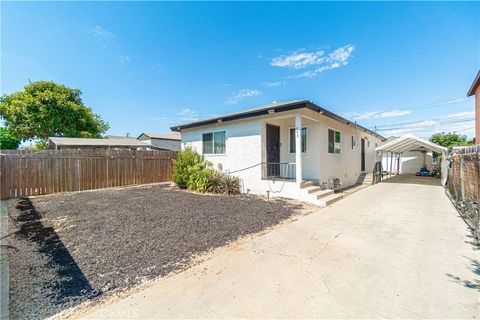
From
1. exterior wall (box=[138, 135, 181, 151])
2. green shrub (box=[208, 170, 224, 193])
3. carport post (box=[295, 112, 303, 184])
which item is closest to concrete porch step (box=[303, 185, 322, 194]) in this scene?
carport post (box=[295, 112, 303, 184])

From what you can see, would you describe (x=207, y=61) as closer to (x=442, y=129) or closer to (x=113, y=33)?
(x=113, y=33)

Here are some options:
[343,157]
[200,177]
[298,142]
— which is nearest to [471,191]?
[298,142]

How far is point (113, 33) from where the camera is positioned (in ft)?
28.1

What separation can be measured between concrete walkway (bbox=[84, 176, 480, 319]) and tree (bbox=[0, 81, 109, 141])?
79.4 ft

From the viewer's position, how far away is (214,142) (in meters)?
10.3

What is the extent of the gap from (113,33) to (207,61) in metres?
4.86

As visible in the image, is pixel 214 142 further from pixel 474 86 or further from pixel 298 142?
pixel 474 86

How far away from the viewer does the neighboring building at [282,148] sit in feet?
24.9

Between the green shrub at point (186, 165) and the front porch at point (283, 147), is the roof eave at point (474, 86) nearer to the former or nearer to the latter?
the front porch at point (283, 147)

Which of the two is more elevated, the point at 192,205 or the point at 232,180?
the point at 232,180

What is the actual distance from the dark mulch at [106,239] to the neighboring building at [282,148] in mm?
1656

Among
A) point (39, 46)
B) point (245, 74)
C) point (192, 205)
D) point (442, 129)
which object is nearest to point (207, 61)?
point (245, 74)

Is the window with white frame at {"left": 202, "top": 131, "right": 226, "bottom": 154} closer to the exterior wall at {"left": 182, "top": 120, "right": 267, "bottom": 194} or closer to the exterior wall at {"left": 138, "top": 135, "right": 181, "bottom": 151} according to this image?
the exterior wall at {"left": 182, "top": 120, "right": 267, "bottom": 194}

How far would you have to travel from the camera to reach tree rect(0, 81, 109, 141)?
717 inches
